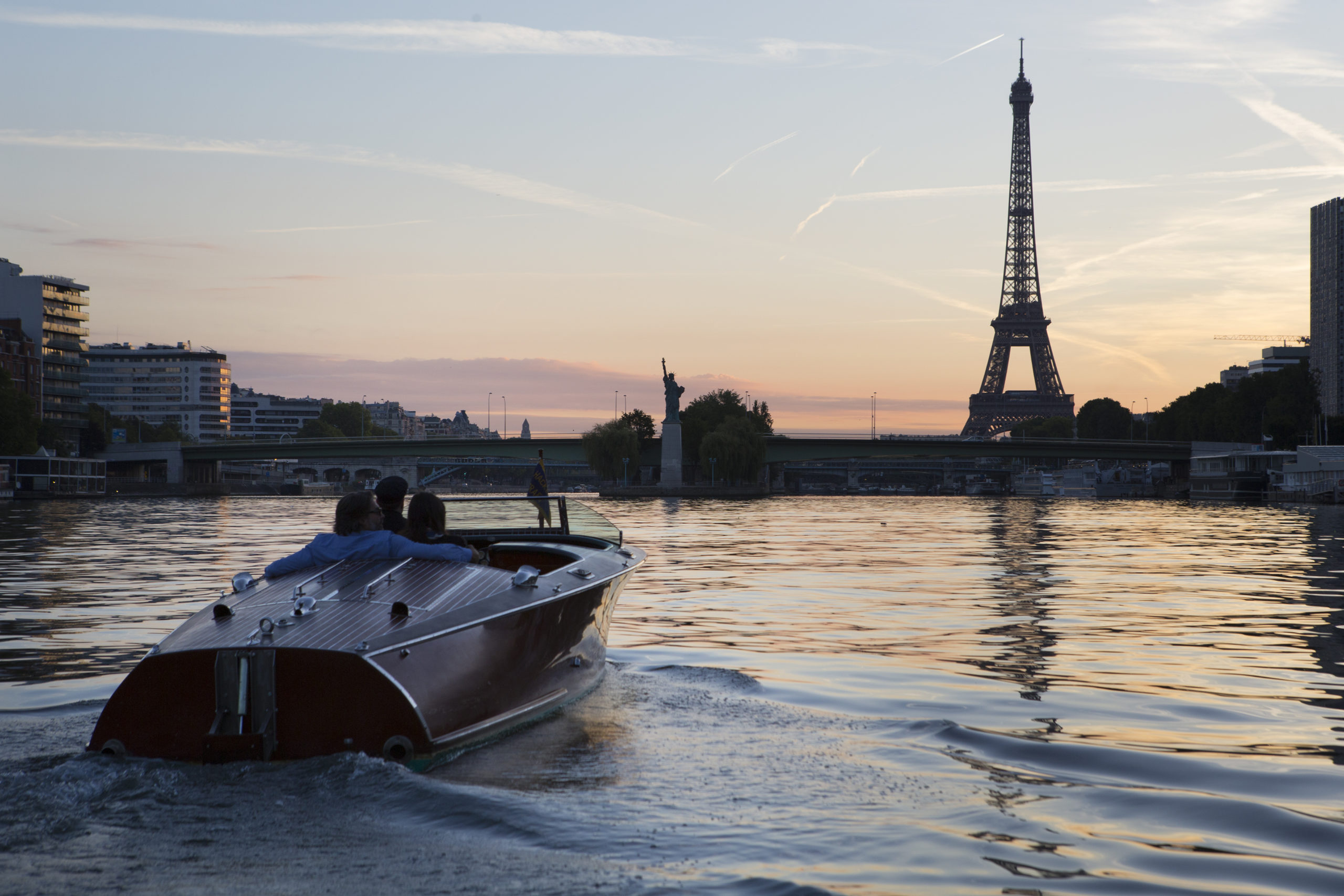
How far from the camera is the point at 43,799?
5.48 meters

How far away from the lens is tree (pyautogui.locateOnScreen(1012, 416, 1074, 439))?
15150cm

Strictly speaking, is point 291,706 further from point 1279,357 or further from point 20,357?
point 1279,357

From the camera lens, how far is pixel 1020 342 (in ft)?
479

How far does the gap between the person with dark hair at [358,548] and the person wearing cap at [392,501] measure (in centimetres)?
57

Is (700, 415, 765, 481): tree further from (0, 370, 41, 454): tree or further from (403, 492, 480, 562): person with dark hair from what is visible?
(403, 492, 480, 562): person with dark hair

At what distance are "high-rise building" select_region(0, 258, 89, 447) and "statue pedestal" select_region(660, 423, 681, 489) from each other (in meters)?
Result: 66.2

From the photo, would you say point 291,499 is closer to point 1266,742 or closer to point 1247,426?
point 1247,426

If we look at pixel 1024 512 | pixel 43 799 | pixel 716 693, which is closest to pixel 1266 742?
pixel 716 693

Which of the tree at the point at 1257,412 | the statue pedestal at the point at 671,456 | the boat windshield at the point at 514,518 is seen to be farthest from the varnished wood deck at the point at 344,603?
the tree at the point at 1257,412

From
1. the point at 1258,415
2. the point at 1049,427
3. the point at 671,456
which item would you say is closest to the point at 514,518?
the point at 671,456

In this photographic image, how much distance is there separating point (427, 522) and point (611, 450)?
96.4 meters

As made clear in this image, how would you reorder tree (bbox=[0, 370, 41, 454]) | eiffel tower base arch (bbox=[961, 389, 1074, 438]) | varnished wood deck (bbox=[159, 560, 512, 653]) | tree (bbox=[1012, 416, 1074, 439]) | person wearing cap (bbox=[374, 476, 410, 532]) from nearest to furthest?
varnished wood deck (bbox=[159, 560, 512, 653]), person wearing cap (bbox=[374, 476, 410, 532]), tree (bbox=[0, 370, 41, 454]), eiffel tower base arch (bbox=[961, 389, 1074, 438]), tree (bbox=[1012, 416, 1074, 439])

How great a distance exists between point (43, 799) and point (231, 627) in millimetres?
1167

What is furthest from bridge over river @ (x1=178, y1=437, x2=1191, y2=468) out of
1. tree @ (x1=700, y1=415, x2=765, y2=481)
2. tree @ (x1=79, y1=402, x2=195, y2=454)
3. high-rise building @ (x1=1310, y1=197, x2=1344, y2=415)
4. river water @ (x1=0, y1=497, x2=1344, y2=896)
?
river water @ (x1=0, y1=497, x2=1344, y2=896)
